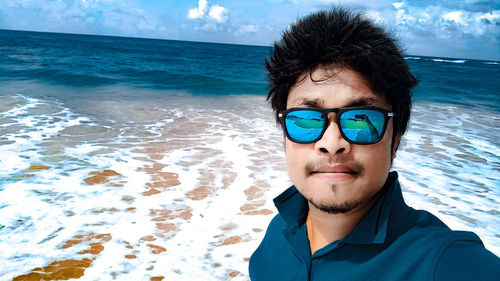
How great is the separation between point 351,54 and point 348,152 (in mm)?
374

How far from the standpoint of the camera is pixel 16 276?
345cm

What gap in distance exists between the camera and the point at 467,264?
99 cm

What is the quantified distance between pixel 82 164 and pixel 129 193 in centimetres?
170

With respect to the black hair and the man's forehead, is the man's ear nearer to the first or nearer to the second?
the black hair

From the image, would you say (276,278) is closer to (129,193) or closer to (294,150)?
(294,150)

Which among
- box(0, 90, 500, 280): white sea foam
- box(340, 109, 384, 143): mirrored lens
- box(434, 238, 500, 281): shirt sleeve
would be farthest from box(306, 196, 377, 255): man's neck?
box(0, 90, 500, 280): white sea foam

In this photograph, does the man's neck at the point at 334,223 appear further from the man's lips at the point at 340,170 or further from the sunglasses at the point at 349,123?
the sunglasses at the point at 349,123

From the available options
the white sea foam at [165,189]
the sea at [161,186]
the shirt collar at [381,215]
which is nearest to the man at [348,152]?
the shirt collar at [381,215]

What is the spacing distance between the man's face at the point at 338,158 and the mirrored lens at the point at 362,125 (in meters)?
0.03

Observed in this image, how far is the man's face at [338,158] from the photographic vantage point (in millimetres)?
1313

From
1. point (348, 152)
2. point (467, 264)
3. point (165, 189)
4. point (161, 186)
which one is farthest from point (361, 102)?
point (161, 186)

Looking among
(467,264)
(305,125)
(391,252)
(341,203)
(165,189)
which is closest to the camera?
(467,264)

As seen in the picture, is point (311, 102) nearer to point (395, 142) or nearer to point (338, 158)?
point (338, 158)

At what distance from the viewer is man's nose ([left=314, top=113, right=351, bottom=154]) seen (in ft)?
4.46
